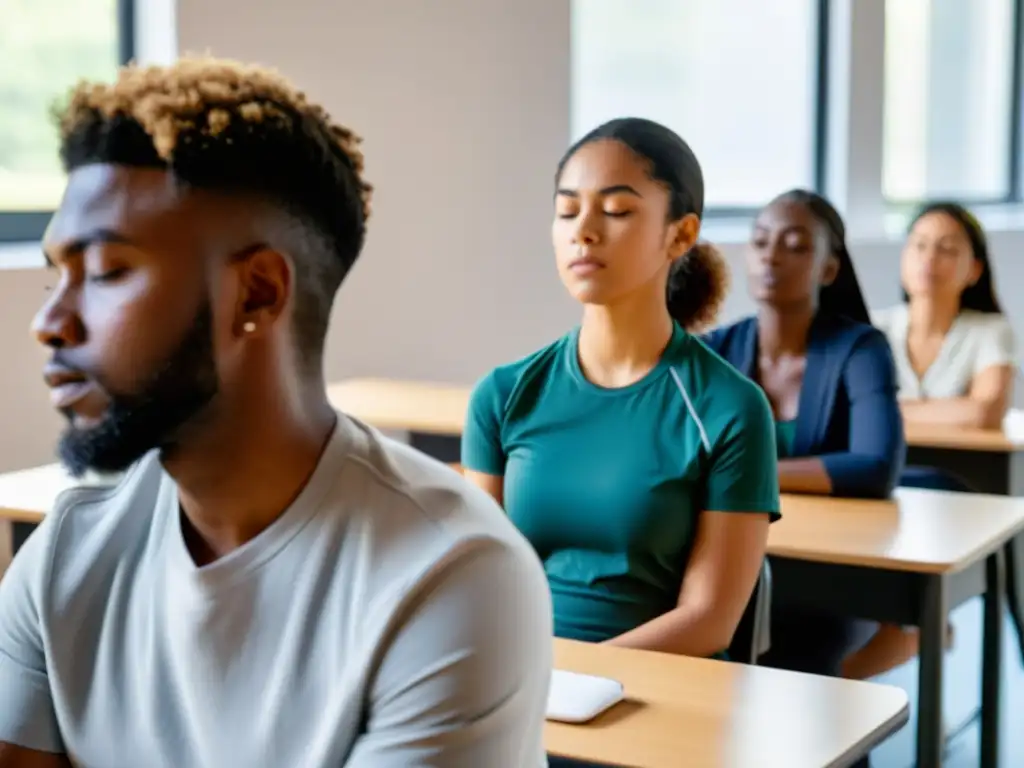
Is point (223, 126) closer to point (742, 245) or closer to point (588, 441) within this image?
point (588, 441)

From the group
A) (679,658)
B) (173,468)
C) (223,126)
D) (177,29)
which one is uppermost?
(177,29)

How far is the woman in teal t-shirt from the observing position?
2088 mm

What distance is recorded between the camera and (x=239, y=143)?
98 cm

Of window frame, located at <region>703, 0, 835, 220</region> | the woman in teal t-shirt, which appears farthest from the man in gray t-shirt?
window frame, located at <region>703, 0, 835, 220</region>

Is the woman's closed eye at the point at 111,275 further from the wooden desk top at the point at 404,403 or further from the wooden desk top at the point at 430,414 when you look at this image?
the wooden desk top at the point at 430,414

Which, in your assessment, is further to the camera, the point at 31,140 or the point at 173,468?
the point at 31,140

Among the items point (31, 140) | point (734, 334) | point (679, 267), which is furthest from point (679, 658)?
point (31, 140)

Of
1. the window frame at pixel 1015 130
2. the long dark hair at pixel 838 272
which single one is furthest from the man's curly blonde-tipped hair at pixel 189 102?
the window frame at pixel 1015 130

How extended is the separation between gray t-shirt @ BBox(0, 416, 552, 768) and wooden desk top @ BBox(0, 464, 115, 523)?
158cm

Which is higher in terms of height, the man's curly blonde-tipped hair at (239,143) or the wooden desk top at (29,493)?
the man's curly blonde-tipped hair at (239,143)

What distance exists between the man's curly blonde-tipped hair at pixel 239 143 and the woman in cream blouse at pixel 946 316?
3.64 metres

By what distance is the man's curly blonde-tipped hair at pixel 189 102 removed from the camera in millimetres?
967

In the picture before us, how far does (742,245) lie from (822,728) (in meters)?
4.43

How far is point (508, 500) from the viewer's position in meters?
2.19
